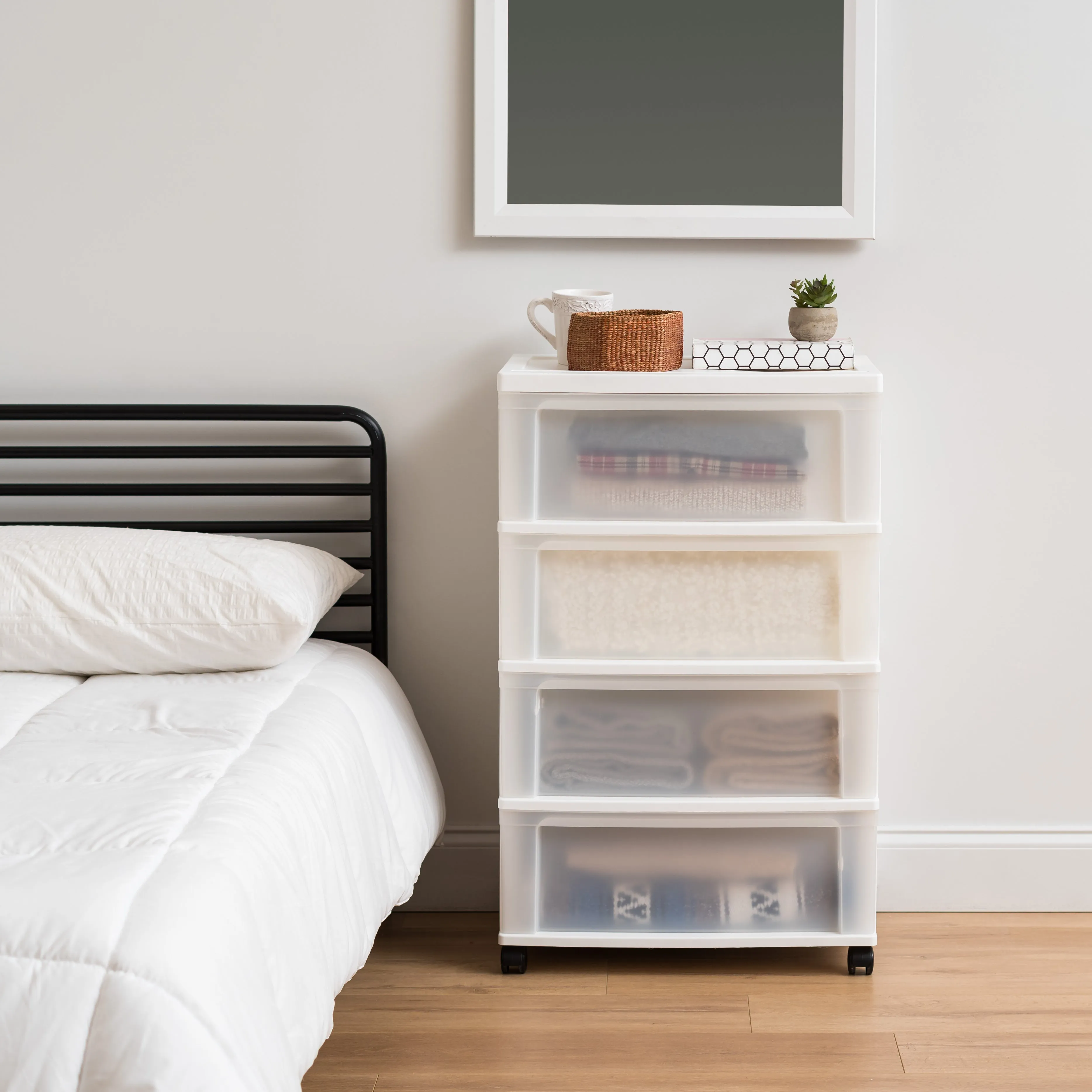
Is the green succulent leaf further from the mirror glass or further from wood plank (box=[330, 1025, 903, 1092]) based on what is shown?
wood plank (box=[330, 1025, 903, 1092])

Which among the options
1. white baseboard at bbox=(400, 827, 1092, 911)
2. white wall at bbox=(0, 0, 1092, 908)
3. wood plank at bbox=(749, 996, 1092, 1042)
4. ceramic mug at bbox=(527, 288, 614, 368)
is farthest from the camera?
white baseboard at bbox=(400, 827, 1092, 911)

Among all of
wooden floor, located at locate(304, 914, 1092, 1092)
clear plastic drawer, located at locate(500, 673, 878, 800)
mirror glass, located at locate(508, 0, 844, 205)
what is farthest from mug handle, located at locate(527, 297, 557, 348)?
wooden floor, located at locate(304, 914, 1092, 1092)

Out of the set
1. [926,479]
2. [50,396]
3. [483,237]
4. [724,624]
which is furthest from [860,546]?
[50,396]

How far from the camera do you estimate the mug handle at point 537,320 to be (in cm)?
183

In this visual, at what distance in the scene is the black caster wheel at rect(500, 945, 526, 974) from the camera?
6.01 feet

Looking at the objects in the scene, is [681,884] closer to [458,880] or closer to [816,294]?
[458,880]

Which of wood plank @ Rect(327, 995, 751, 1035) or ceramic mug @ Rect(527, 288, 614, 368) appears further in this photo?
ceramic mug @ Rect(527, 288, 614, 368)

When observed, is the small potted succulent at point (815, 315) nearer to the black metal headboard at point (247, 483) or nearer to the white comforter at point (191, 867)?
the black metal headboard at point (247, 483)

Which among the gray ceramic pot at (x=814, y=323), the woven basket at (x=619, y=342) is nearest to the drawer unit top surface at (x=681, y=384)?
the woven basket at (x=619, y=342)

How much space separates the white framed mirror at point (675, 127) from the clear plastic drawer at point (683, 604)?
0.60 metres

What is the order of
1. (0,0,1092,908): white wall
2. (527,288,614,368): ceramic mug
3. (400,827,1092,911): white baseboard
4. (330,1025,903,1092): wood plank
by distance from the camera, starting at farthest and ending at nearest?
1. (400,827,1092,911): white baseboard
2. (0,0,1092,908): white wall
3. (527,288,614,368): ceramic mug
4. (330,1025,903,1092): wood plank

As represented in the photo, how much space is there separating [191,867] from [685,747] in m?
0.94

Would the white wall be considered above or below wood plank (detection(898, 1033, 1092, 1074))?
above

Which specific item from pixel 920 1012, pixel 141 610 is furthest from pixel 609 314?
pixel 920 1012
